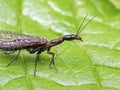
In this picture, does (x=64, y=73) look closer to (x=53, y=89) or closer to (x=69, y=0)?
(x=53, y=89)

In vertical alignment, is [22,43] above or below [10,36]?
below

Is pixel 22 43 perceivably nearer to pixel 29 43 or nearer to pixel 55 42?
pixel 29 43

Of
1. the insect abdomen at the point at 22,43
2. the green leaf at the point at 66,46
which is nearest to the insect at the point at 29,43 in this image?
the insect abdomen at the point at 22,43

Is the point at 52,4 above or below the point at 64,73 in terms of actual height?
above

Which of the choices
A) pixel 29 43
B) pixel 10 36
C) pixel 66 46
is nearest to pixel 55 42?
pixel 66 46

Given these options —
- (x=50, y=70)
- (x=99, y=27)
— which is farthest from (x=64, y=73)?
(x=99, y=27)

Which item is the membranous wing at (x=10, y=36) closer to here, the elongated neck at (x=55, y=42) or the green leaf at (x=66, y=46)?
the green leaf at (x=66, y=46)
